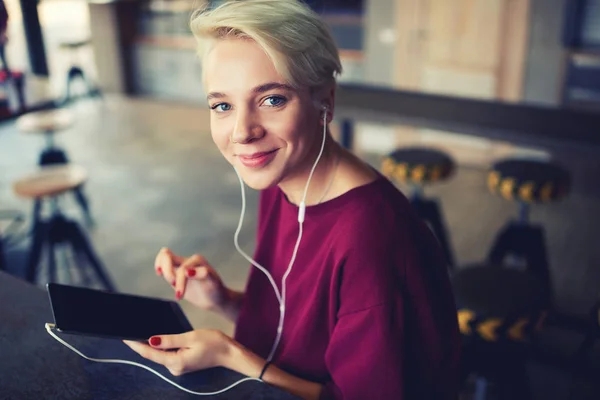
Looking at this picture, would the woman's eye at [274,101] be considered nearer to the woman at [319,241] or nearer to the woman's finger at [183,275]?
the woman at [319,241]

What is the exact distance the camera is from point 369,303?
0.98m

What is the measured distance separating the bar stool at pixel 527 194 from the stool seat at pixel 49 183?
7.03 ft

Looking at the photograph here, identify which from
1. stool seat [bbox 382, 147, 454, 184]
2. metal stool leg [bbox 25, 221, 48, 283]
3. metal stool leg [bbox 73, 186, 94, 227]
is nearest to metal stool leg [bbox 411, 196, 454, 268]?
stool seat [bbox 382, 147, 454, 184]

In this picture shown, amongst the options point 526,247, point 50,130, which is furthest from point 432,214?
point 50,130

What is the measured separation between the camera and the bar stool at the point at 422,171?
3.01 m

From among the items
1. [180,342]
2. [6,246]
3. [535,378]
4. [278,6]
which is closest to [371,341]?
[180,342]

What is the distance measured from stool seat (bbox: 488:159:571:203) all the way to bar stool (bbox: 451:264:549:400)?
2.92ft

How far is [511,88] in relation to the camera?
185 inches

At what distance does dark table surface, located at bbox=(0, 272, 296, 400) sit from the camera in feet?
3.11

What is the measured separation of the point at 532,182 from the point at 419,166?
557 mm

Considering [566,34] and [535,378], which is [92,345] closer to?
[535,378]

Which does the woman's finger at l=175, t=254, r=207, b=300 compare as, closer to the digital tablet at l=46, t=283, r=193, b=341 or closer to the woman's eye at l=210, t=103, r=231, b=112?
the digital tablet at l=46, t=283, r=193, b=341

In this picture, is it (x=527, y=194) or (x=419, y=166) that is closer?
(x=527, y=194)

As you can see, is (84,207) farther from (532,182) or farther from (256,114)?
(256,114)
